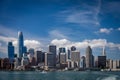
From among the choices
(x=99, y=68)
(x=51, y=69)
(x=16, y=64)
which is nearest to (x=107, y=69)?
(x=99, y=68)

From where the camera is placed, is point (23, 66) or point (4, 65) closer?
point (4, 65)

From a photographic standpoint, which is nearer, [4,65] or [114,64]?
[4,65]

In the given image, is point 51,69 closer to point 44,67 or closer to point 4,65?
point 44,67

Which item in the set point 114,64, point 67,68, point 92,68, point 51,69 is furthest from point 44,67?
Answer: point 114,64

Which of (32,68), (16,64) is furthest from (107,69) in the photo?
(16,64)

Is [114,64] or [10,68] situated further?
[114,64]

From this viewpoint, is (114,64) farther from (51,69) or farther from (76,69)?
(51,69)

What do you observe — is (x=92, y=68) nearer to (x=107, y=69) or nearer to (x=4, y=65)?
(x=107, y=69)
